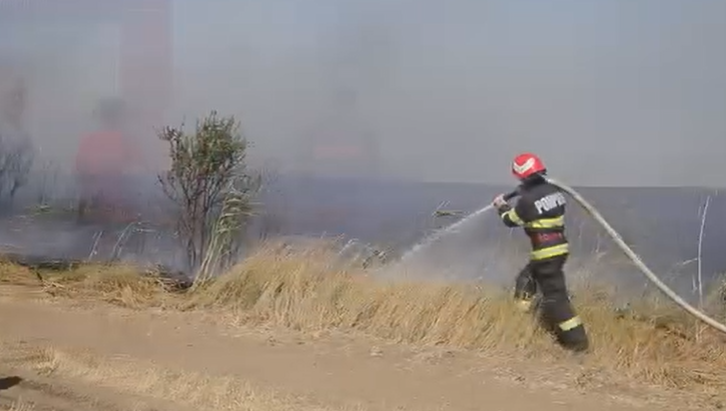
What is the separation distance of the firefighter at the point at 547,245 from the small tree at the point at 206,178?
4.28m

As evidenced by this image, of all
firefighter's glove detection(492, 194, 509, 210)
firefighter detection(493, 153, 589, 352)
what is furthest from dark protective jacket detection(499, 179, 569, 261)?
firefighter's glove detection(492, 194, 509, 210)

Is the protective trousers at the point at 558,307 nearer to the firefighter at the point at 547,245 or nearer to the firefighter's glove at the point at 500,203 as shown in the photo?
the firefighter at the point at 547,245

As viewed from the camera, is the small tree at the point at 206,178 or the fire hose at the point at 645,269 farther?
the small tree at the point at 206,178

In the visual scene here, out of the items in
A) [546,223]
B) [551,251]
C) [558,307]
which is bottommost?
[558,307]

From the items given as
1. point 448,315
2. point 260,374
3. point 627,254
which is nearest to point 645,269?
point 627,254

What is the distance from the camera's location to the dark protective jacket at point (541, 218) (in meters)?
8.34

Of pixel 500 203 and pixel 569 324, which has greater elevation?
pixel 500 203

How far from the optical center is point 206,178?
12.4 meters

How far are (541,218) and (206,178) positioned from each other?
522 centimetres

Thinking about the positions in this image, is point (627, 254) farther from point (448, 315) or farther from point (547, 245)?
point (448, 315)

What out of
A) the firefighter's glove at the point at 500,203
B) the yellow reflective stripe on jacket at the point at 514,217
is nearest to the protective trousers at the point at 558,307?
the yellow reflective stripe on jacket at the point at 514,217

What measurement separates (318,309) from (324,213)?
5.14 metres

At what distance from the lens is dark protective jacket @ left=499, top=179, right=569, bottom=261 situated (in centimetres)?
834

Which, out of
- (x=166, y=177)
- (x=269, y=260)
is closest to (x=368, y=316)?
(x=269, y=260)
